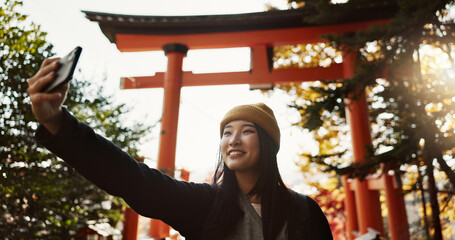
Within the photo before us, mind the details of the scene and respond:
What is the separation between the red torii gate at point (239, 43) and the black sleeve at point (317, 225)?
4.50m

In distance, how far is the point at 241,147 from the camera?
1.23 metres

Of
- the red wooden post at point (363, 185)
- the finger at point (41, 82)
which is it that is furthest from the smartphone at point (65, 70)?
the red wooden post at point (363, 185)

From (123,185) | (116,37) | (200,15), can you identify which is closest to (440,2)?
(123,185)

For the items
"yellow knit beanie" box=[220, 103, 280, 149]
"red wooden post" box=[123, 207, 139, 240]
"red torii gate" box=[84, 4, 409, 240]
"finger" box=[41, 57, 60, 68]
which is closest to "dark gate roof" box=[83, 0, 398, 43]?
"red torii gate" box=[84, 4, 409, 240]

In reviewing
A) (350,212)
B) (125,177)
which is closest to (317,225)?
(125,177)

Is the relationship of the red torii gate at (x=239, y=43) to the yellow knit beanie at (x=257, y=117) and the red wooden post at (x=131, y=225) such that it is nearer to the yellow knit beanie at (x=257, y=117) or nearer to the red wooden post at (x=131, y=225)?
the red wooden post at (x=131, y=225)

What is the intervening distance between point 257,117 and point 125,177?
2.07 feet

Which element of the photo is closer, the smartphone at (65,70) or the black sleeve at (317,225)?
the smartphone at (65,70)

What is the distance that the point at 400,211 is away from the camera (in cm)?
500

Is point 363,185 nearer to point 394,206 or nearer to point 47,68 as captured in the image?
point 394,206

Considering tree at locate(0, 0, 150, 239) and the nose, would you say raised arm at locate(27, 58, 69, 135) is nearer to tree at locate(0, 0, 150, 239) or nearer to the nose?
the nose

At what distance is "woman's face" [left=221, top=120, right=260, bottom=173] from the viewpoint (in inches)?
47.9

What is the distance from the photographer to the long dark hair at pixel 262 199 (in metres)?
1.06

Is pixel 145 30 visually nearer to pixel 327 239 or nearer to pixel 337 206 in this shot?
pixel 327 239
